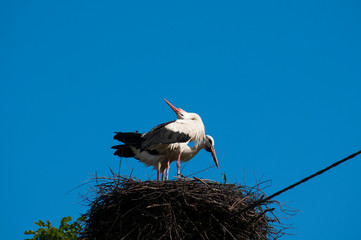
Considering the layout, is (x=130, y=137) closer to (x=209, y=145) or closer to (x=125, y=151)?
(x=125, y=151)

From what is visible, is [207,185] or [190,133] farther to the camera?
[190,133]

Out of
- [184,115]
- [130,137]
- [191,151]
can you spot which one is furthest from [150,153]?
[184,115]

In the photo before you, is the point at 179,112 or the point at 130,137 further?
the point at 179,112

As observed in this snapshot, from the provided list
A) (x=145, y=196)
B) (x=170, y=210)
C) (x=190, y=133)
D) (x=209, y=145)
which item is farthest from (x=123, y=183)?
(x=209, y=145)

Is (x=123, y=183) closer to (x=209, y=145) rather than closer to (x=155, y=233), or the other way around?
(x=155, y=233)

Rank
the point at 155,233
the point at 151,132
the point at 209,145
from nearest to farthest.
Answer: the point at 155,233, the point at 151,132, the point at 209,145

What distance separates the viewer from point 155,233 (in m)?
5.74

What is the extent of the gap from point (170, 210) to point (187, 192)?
13.1 inches

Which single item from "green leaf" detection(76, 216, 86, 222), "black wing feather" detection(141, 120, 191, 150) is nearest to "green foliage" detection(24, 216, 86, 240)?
"green leaf" detection(76, 216, 86, 222)

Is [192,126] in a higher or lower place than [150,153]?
higher

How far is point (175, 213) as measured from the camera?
5852mm

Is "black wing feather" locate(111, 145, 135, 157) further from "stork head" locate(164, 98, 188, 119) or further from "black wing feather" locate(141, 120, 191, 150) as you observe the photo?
"stork head" locate(164, 98, 188, 119)

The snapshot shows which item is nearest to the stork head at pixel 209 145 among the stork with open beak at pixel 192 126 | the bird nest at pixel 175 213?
the stork with open beak at pixel 192 126

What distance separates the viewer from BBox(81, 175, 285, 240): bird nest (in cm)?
577
